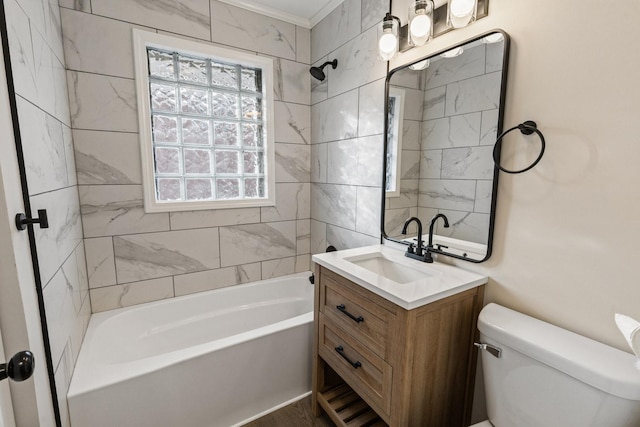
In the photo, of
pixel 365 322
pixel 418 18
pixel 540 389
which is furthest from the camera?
pixel 418 18

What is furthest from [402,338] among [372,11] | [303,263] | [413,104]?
[372,11]

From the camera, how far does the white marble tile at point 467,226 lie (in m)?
1.25

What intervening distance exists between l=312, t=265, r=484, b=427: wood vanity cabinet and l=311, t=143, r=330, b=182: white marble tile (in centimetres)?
105

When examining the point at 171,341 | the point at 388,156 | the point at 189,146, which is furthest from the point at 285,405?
the point at 189,146

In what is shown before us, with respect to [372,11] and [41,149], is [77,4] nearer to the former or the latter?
[41,149]

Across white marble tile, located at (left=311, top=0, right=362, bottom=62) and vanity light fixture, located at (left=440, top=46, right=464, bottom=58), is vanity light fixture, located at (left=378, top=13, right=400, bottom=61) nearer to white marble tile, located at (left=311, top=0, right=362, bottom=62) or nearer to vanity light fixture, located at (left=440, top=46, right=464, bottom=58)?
vanity light fixture, located at (left=440, top=46, right=464, bottom=58)

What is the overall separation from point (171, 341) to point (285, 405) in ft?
3.05

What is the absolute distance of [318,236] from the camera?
2.49 m

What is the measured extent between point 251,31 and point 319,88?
0.64m

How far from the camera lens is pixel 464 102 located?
51.1 inches

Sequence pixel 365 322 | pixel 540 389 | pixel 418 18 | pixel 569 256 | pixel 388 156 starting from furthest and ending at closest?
pixel 388 156 < pixel 418 18 < pixel 365 322 < pixel 569 256 < pixel 540 389

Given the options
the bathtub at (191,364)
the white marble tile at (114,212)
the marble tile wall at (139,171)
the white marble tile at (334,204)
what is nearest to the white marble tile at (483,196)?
the white marble tile at (334,204)

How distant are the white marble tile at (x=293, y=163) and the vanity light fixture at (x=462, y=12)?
1439mm

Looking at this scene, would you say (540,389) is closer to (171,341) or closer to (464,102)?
(464,102)
